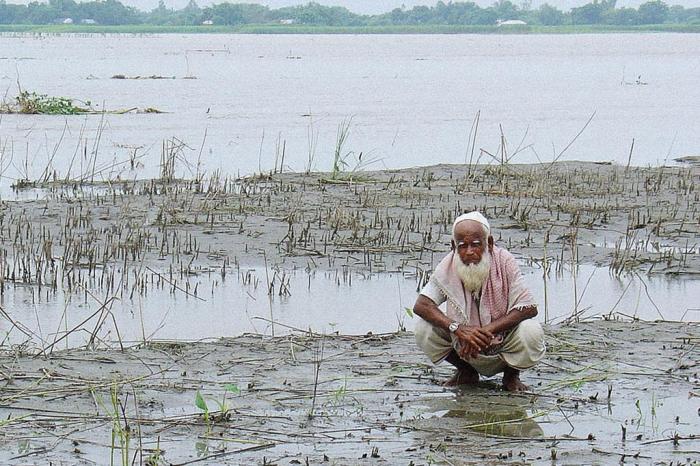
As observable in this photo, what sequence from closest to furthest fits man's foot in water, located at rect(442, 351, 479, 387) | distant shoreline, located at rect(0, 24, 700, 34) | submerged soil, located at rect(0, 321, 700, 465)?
submerged soil, located at rect(0, 321, 700, 465)
man's foot in water, located at rect(442, 351, 479, 387)
distant shoreline, located at rect(0, 24, 700, 34)

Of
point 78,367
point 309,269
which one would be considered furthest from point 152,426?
point 309,269

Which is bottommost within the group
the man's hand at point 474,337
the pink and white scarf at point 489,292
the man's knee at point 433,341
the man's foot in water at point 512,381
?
the man's foot in water at point 512,381

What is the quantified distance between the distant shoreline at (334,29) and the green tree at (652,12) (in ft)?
8.07

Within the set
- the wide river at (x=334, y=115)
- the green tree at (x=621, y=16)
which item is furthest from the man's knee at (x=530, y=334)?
the green tree at (x=621, y=16)

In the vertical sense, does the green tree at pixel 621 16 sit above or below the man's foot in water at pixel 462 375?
above

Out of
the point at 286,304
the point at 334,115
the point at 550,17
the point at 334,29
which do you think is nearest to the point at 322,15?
the point at 334,29

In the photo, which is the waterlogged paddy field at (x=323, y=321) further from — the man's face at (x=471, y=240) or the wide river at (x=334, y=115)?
the wide river at (x=334, y=115)

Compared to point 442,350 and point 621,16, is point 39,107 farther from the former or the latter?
point 621,16

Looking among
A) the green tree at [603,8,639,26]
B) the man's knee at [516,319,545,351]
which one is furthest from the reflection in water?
the green tree at [603,8,639,26]

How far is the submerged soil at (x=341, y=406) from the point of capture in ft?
16.1

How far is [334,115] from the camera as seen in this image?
24.7m

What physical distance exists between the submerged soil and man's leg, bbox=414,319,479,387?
0.07 metres

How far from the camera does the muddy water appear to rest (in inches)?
301

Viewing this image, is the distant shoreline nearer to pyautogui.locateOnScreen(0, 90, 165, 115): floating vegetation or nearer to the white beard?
pyautogui.locateOnScreen(0, 90, 165, 115): floating vegetation
